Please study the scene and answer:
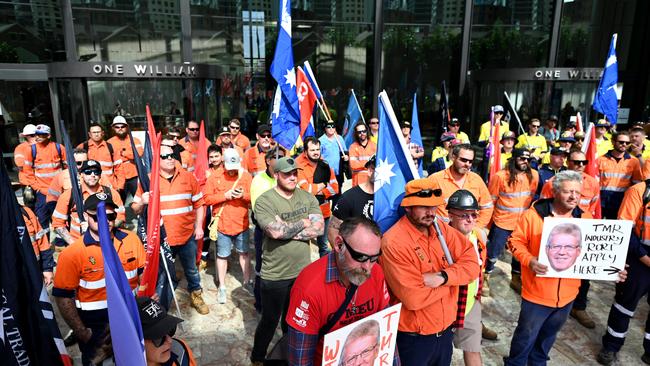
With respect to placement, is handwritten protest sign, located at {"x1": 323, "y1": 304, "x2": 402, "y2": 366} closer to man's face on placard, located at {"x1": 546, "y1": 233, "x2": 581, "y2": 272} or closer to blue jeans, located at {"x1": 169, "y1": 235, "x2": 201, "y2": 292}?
man's face on placard, located at {"x1": 546, "y1": 233, "x2": 581, "y2": 272}

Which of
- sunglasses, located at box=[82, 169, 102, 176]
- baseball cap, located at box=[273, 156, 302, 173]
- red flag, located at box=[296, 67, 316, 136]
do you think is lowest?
sunglasses, located at box=[82, 169, 102, 176]

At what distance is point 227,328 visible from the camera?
5.12 meters

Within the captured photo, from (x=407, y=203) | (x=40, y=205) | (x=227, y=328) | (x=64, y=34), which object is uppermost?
(x=64, y=34)

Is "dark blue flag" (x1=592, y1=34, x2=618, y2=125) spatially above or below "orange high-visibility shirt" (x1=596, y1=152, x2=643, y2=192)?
above

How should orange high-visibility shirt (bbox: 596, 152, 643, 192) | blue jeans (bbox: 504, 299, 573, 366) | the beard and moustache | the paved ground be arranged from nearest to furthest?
the beard and moustache
blue jeans (bbox: 504, 299, 573, 366)
the paved ground
orange high-visibility shirt (bbox: 596, 152, 643, 192)

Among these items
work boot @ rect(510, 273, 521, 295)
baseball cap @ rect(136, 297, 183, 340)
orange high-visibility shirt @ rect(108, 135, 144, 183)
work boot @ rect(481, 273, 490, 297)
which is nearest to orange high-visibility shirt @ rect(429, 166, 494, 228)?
work boot @ rect(481, 273, 490, 297)

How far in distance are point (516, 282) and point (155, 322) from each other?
5235 mm

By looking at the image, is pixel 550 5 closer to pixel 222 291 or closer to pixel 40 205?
pixel 222 291

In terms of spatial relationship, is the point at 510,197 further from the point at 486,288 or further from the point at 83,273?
the point at 83,273

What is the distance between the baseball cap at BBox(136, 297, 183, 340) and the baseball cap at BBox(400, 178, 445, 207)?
67.9 inches

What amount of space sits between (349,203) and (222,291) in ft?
7.94

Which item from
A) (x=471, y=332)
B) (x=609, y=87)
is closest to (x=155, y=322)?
(x=471, y=332)

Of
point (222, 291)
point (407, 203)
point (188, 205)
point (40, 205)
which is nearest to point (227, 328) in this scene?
point (222, 291)

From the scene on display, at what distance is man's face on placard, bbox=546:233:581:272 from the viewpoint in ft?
12.2
